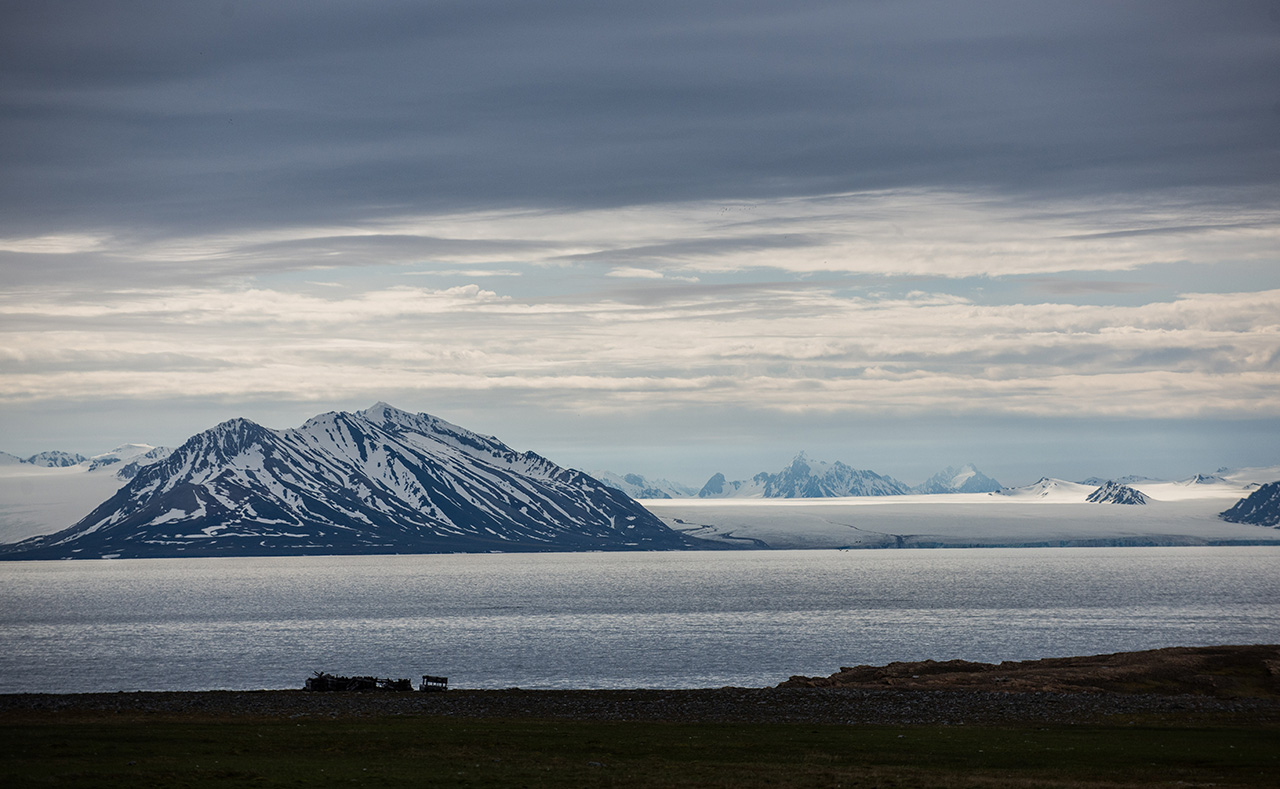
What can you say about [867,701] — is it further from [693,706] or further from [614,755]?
[614,755]

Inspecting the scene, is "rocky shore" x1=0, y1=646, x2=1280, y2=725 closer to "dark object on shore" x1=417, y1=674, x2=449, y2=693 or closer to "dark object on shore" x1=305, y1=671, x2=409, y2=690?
"dark object on shore" x1=305, y1=671, x2=409, y2=690

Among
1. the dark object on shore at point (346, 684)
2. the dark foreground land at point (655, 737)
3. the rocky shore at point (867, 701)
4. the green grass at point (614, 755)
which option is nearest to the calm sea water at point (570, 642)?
the dark object on shore at point (346, 684)

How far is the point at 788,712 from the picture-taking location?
217 ft

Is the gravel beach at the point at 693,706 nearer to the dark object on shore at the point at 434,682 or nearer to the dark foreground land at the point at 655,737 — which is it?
the dark foreground land at the point at 655,737

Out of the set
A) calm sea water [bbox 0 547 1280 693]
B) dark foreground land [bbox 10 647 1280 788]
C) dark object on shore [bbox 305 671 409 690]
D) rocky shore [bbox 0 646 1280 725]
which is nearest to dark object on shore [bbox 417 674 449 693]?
dark object on shore [bbox 305 671 409 690]

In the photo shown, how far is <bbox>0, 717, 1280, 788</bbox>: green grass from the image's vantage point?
4275cm

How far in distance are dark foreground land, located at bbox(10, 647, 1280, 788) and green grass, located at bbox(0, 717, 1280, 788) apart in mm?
130

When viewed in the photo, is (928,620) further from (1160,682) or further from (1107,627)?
(1160,682)

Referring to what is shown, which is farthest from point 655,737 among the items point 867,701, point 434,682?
point 434,682

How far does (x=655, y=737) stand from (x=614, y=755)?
5.86 m

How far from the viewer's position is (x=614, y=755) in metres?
50.0

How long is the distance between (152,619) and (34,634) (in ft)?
95.3

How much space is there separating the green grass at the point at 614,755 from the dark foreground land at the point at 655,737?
0.13 metres

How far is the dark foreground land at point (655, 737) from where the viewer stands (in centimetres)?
4353
